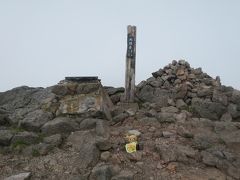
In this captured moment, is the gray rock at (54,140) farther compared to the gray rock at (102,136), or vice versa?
the gray rock at (54,140)

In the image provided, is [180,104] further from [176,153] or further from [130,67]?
[176,153]

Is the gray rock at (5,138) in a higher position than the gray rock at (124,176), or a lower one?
higher

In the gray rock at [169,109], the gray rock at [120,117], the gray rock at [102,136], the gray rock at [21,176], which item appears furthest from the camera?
the gray rock at [169,109]

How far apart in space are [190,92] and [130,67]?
2.55 m

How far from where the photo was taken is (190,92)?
41.4ft

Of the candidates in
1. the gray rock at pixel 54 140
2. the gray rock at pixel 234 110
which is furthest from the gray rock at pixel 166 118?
the gray rock at pixel 54 140

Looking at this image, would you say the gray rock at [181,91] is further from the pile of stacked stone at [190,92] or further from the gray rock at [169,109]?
the gray rock at [169,109]

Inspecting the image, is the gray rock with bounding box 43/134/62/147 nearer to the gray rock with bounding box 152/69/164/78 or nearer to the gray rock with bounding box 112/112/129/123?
the gray rock with bounding box 112/112/129/123

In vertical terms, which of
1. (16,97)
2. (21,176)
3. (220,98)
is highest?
(220,98)

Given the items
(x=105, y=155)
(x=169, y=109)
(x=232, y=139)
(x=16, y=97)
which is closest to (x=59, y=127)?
(x=105, y=155)

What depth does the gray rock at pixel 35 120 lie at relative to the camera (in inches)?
433

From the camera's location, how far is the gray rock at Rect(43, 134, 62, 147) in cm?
991

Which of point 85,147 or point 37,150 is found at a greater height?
point 85,147

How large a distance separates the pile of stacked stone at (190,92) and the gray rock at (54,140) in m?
4.07
